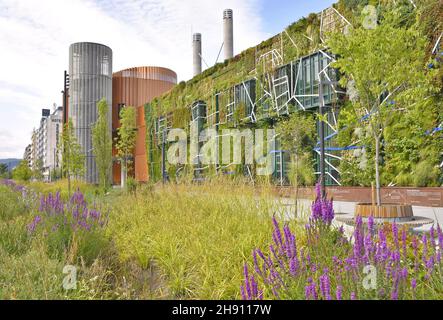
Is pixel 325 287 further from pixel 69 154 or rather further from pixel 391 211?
pixel 69 154

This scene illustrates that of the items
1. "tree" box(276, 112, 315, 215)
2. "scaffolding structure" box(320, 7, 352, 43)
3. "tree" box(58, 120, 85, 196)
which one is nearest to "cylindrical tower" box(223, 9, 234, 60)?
"scaffolding structure" box(320, 7, 352, 43)

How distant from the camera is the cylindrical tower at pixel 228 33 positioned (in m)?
30.7

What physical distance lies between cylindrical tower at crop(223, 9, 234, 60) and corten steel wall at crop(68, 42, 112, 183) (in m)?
14.8

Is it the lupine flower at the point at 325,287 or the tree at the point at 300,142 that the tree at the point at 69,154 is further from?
the lupine flower at the point at 325,287

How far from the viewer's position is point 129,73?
4122cm

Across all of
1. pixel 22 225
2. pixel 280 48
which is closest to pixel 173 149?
pixel 280 48

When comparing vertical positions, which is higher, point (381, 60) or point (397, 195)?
point (381, 60)

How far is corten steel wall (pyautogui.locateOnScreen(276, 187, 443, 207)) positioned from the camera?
35.6 feet

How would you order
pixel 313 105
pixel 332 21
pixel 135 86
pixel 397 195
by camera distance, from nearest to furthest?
pixel 397 195 → pixel 332 21 → pixel 313 105 → pixel 135 86

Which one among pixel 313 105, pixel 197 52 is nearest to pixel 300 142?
pixel 313 105

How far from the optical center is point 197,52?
35.5m

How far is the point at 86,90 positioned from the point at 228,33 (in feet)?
54.0

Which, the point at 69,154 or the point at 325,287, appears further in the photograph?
the point at 69,154

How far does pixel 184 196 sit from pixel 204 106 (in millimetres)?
19980
